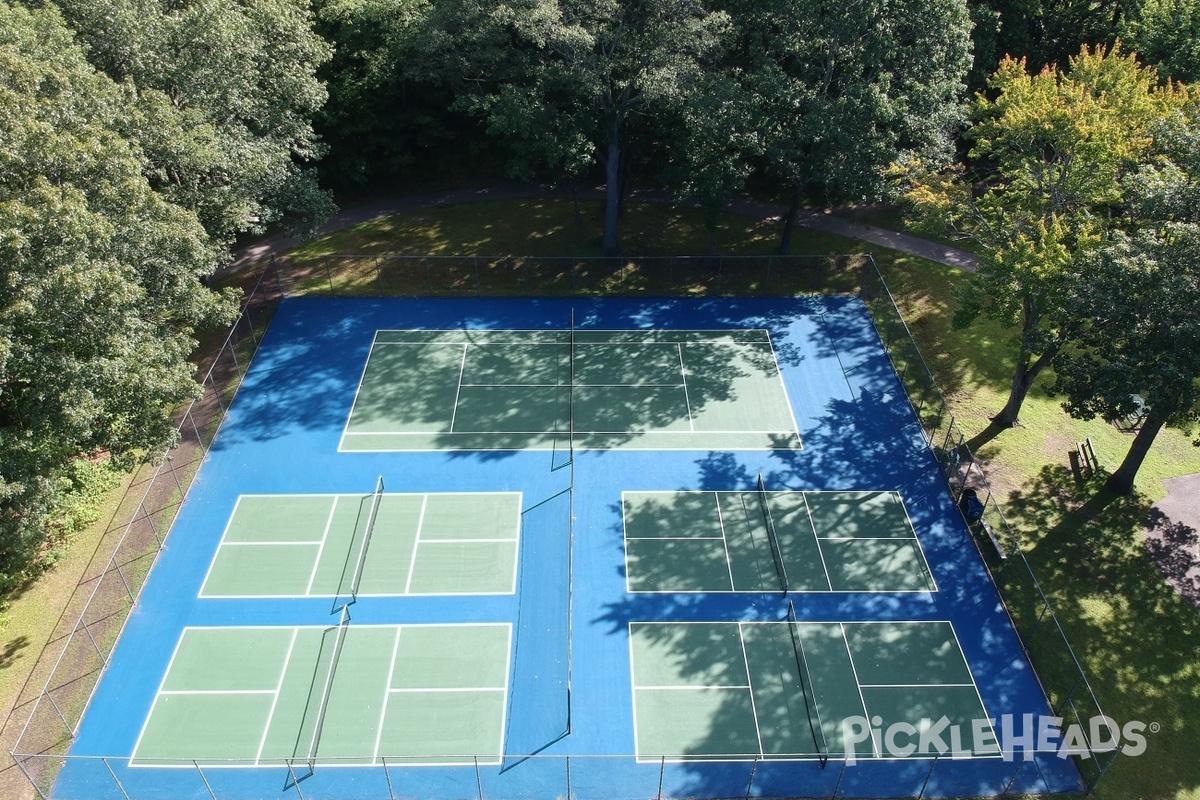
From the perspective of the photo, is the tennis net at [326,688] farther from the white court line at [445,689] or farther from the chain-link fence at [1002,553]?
the chain-link fence at [1002,553]

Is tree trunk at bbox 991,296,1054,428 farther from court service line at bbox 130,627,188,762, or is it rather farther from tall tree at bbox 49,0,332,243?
tall tree at bbox 49,0,332,243

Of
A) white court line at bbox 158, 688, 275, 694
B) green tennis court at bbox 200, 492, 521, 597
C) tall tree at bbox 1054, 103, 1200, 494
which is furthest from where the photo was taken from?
green tennis court at bbox 200, 492, 521, 597

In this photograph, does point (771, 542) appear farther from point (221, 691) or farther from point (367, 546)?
point (221, 691)

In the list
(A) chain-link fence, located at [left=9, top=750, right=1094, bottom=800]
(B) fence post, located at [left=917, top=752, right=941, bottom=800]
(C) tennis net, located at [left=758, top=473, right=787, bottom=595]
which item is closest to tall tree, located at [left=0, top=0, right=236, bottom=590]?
(A) chain-link fence, located at [left=9, top=750, right=1094, bottom=800]

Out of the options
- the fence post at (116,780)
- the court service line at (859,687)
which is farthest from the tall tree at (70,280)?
the court service line at (859,687)

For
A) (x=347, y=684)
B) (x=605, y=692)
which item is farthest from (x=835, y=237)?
(x=347, y=684)

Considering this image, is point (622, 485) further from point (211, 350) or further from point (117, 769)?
point (211, 350)
